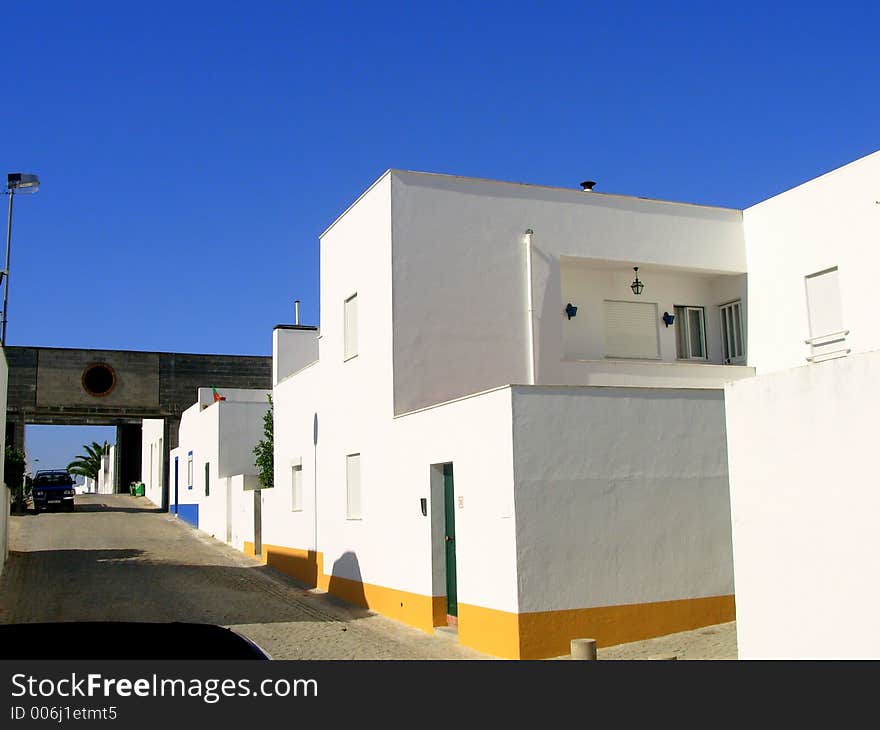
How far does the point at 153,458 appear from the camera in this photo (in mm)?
46688

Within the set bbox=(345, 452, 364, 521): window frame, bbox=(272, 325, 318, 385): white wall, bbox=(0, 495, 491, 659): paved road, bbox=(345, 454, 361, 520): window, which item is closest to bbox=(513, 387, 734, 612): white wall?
bbox=(0, 495, 491, 659): paved road

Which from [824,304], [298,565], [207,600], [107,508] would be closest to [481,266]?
[824,304]

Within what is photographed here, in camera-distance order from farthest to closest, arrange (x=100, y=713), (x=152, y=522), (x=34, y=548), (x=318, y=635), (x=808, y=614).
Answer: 1. (x=152, y=522)
2. (x=34, y=548)
3. (x=318, y=635)
4. (x=808, y=614)
5. (x=100, y=713)

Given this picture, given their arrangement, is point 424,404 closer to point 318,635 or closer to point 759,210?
point 318,635

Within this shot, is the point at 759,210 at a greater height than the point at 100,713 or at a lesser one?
greater

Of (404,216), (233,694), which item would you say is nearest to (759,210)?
(404,216)

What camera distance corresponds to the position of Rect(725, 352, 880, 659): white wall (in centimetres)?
756

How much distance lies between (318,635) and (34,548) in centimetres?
1439

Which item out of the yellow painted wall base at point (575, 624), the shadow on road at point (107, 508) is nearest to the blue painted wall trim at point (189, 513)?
the shadow on road at point (107, 508)

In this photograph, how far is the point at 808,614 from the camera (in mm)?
8008

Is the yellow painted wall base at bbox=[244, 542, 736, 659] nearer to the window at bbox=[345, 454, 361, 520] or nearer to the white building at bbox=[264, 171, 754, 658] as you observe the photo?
the white building at bbox=[264, 171, 754, 658]

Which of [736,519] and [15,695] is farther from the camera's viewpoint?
[736,519]

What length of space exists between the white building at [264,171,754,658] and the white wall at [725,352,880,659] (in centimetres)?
365

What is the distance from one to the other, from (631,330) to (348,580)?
23.1ft
